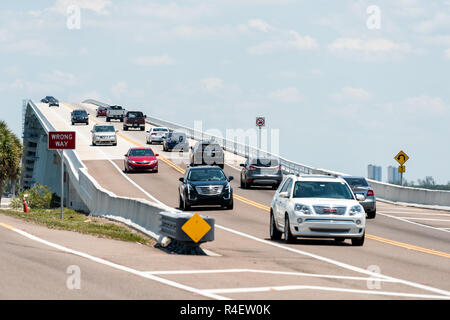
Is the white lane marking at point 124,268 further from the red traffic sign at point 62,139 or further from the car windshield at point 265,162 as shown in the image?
the car windshield at point 265,162

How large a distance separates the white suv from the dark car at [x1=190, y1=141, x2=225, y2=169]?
30053 millimetres

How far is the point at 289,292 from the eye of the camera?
1152 centimetres

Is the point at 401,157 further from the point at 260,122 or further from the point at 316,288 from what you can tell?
the point at 316,288

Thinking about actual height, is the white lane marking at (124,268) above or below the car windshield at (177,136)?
below

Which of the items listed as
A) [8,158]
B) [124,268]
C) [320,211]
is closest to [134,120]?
[8,158]

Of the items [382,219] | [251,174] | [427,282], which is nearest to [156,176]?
[251,174]

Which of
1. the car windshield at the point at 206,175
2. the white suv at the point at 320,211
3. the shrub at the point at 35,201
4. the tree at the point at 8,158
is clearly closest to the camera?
the white suv at the point at 320,211

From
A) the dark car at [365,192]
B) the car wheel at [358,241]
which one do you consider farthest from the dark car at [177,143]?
the car wheel at [358,241]

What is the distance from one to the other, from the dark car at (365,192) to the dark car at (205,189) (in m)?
4.73

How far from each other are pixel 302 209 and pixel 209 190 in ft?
37.8

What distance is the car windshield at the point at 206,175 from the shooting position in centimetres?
3083
